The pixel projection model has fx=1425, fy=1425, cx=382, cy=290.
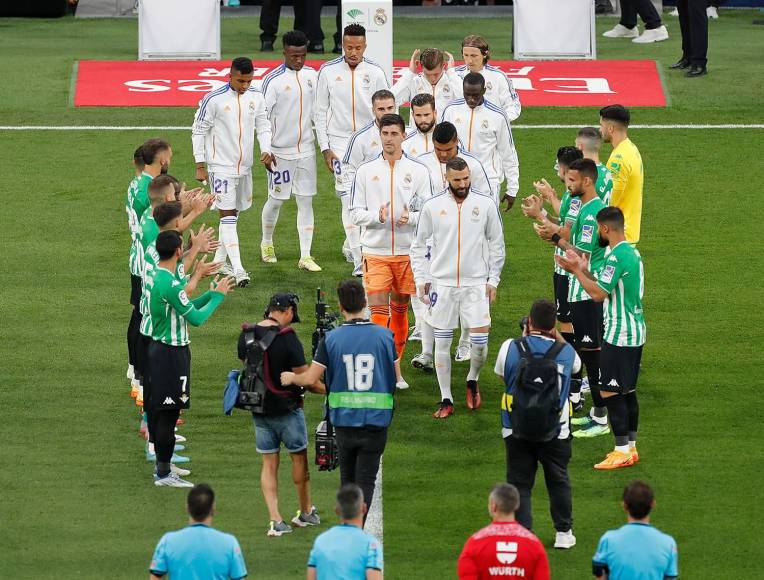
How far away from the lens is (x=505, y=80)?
14.8m

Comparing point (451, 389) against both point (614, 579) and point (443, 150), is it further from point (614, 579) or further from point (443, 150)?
point (614, 579)

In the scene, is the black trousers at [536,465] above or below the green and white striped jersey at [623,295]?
below

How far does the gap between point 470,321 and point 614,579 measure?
425 cm

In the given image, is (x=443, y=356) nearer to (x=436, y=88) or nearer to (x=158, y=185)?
(x=158, y=185)

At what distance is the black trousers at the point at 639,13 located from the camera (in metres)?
23.7

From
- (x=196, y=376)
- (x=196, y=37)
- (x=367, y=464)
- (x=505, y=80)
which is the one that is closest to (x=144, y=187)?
(x=196, y=376)

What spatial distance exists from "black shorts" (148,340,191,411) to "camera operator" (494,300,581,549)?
2390 mm

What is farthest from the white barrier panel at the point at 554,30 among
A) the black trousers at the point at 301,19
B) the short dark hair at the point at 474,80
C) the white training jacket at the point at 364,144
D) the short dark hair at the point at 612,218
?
the short dark hair at the point at 612,218

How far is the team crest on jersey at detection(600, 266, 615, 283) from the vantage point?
10.2 metres

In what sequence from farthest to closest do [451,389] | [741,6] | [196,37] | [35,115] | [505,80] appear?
[741,6] < [196,37] < [35,115] < [505,80] < [451,389]

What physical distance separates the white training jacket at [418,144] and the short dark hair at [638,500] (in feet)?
19.6

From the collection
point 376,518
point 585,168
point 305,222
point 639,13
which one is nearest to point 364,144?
point 305,222

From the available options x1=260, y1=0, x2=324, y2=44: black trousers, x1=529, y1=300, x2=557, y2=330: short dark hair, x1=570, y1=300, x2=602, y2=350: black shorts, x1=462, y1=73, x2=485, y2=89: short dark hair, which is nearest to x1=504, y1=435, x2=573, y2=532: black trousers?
x1=529, y1=300, x2=557, y2=330: short dark hair

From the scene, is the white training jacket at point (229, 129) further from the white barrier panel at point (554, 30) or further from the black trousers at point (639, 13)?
the black trousers at point (639, 13)
